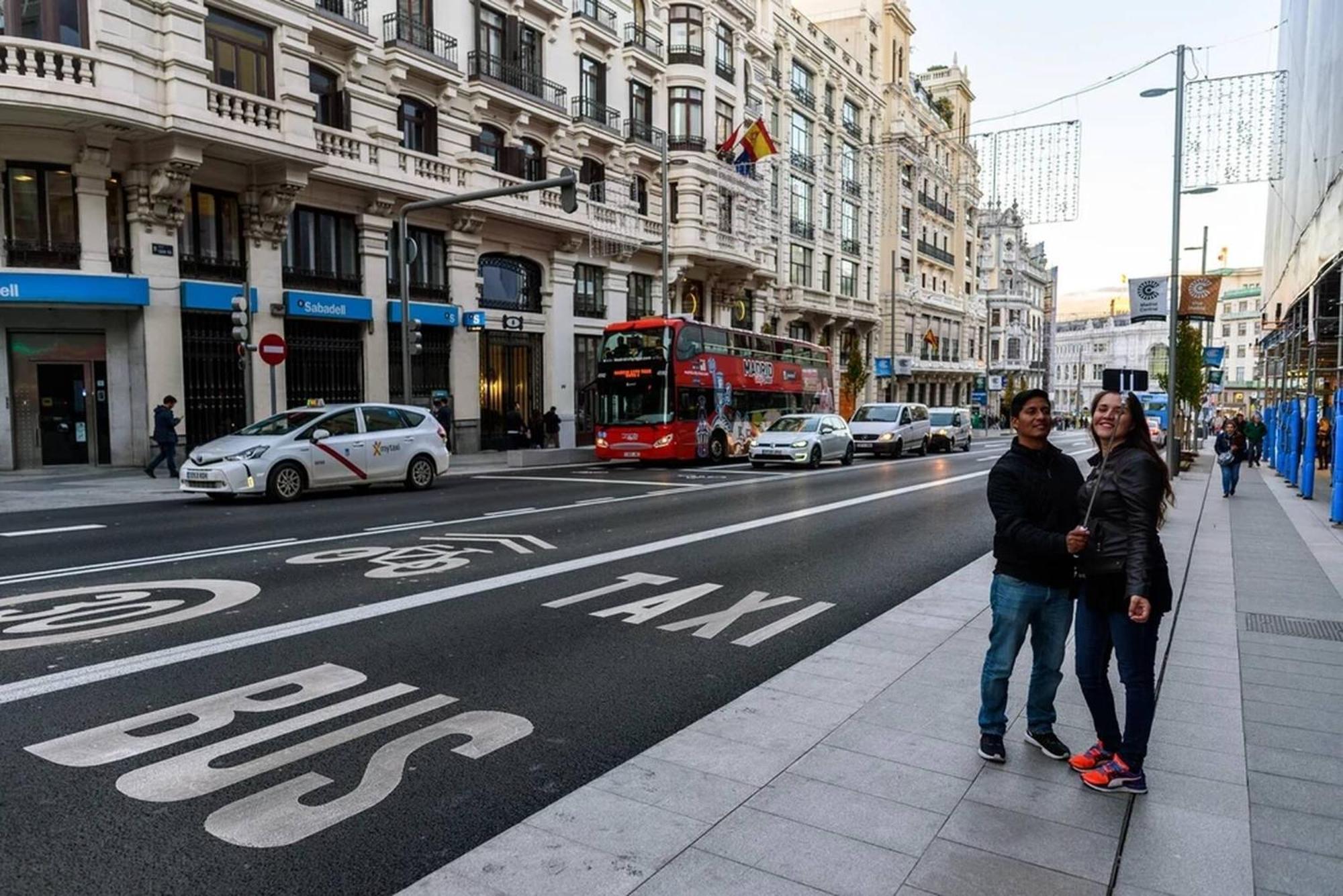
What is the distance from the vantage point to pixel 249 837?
319 cm

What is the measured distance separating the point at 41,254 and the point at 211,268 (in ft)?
11.2

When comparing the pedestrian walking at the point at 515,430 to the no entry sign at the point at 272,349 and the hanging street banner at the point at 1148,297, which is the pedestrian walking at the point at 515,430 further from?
the hanging street banner at the point at 1148,297

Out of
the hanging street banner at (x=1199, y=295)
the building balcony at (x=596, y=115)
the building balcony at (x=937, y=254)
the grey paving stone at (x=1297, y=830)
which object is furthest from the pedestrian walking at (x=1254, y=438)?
the building balcony at (x=937, y=254)

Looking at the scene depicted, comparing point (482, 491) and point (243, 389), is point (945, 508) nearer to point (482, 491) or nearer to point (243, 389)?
point (482, 491)

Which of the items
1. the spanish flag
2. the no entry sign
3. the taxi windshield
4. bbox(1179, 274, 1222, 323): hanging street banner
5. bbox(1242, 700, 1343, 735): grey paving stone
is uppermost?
the spanish flag

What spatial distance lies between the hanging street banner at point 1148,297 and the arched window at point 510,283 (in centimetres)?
1837

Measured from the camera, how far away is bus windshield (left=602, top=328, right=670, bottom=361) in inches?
895

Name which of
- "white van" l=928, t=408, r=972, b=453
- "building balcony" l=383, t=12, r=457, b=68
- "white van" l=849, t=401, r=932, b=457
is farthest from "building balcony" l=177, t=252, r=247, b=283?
"white van" l=928, t=408, r=972, b=453

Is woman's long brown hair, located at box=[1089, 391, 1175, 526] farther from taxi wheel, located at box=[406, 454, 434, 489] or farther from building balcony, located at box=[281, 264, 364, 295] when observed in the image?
building balcony, located at box=[281, 264, 364, 295]

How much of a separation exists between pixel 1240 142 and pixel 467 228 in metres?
20.0

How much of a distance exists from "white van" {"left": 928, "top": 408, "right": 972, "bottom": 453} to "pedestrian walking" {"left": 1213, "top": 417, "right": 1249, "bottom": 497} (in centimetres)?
1588

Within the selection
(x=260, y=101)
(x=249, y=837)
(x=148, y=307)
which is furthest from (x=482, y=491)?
(x=249, y=837)

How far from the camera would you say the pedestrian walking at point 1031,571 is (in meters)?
3.72

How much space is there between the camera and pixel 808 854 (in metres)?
3.06
